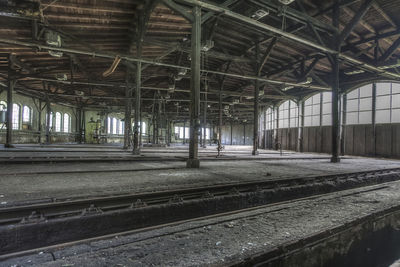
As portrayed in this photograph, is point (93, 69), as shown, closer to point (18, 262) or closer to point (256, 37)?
point (256, 37)

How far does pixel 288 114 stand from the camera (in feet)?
74.8

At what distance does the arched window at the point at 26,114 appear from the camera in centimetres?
2020

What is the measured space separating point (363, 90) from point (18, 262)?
67.0 ft

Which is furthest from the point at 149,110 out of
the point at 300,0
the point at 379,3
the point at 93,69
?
the point at 379,3

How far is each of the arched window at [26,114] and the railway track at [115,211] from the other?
2322cm

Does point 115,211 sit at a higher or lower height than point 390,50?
lower

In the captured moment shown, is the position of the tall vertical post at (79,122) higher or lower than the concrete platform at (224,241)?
higher

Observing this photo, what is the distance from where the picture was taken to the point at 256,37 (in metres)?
12.3

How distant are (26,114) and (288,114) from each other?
26.3m

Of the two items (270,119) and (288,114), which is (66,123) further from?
(288,114)

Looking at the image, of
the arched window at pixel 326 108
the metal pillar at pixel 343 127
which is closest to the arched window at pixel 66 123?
the arched window at pixel 326 108

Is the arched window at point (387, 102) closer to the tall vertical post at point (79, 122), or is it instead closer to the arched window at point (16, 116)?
the arched window at point (16, 116)

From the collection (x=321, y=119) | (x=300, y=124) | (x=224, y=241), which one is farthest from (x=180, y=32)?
(x=300, y=124)

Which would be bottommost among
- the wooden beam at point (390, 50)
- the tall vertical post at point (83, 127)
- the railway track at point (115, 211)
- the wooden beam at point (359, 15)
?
the railway track at point (115, 211)
